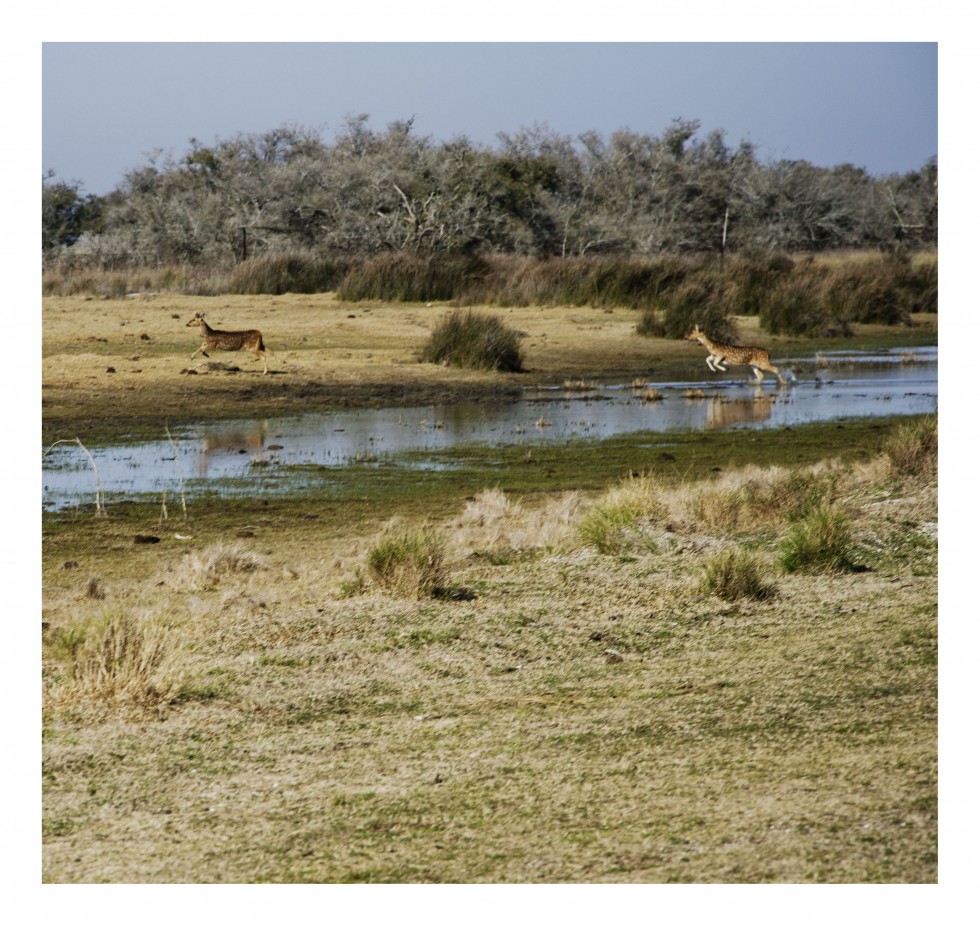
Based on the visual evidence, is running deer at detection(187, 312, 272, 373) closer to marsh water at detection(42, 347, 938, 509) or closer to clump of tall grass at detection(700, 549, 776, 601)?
marsh water at detection(42, 347, 938, 509)

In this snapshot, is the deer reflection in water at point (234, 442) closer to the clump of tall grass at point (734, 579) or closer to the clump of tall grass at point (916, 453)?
the clump of tall grass at point (916, 453)

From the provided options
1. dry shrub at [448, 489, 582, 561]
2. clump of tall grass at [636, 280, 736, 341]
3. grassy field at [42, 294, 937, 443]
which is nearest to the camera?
dry shrub at [448, 489, 582, 561]

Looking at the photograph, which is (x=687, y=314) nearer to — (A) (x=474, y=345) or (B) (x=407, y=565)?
(A) (x=474, y=345)

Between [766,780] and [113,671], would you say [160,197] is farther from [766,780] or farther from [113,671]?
[766,780]

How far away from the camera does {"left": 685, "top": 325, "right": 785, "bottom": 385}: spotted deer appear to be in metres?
17.7

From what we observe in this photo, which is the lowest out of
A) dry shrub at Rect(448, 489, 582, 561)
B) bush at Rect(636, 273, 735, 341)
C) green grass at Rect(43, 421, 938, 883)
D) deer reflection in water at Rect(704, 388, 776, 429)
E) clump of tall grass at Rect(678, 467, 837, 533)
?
green grass at Rect(43, 421, 938, 883)

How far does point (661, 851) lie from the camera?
370 cm

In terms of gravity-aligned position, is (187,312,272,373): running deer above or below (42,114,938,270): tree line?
below

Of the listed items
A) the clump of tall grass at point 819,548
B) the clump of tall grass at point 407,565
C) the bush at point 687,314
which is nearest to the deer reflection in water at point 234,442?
the clump of tall grass at point 407,565

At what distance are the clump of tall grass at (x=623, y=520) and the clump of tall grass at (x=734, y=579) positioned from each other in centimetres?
97

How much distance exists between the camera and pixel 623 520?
7.62 metres

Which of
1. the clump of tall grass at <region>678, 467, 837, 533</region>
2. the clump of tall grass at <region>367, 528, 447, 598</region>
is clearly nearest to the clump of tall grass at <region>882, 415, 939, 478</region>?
the clump of tall grass at <region>678, 467, 837, 533</region>

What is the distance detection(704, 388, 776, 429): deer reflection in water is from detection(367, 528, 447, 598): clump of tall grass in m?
7.39

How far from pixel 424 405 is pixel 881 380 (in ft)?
20.3
